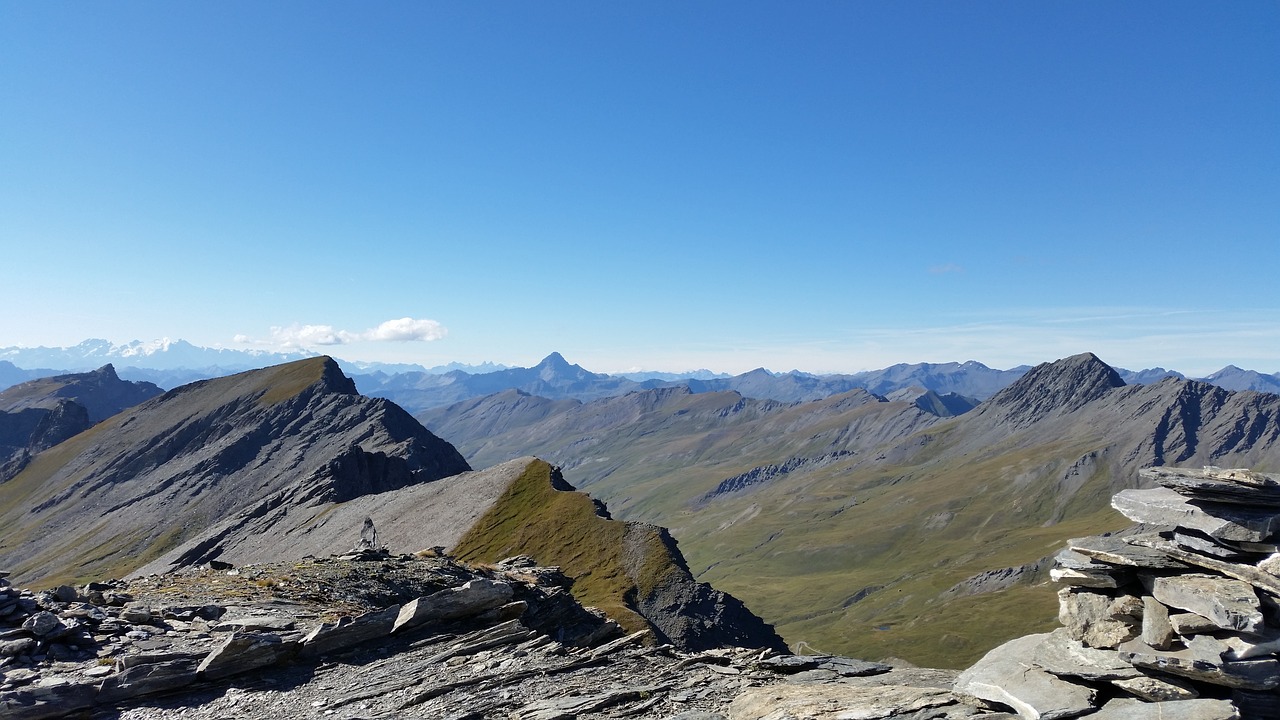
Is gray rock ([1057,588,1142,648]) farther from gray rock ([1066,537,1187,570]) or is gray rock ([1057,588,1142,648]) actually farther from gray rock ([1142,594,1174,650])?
gray rock ([1066,537,1187,570])

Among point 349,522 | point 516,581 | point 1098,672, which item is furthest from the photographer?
point 349,522

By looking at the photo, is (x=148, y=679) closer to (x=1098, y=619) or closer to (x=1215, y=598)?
(x=1098, y=619)

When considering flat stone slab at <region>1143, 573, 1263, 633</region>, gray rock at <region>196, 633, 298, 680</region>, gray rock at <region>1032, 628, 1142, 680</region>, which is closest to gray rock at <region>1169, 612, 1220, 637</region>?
flat stone slab at <region>1143, 573, 1263, 633</region>

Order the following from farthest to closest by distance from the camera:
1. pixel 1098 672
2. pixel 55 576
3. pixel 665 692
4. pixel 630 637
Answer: pixel 55 576 < pixel 630 637 < pixel 665 692 < pixel 1098 672

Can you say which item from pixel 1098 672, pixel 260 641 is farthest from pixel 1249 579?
pixel 260 641

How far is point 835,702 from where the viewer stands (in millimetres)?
22875

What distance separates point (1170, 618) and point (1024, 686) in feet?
14.6

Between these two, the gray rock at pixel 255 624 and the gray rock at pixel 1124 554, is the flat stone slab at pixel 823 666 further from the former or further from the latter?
the gray rock at pixel 255 624

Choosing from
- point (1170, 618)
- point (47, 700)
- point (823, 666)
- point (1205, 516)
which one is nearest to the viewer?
point (1170, 618)

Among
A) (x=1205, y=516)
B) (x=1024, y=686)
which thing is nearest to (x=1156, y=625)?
(x=1205, y=516)

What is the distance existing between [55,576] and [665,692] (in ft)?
733

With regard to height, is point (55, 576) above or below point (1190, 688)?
below

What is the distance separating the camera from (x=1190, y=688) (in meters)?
17.9

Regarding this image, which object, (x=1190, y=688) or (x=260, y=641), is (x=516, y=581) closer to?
(x=260, y=641)
